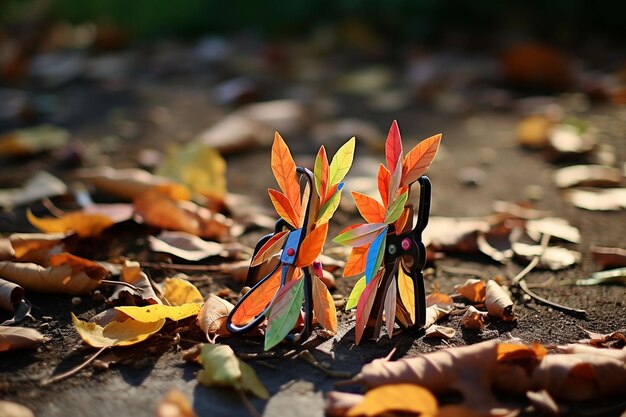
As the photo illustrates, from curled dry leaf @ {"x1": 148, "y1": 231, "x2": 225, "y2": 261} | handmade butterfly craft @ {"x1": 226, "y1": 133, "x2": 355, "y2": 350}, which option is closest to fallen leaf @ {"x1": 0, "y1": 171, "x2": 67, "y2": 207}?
curled dry leaf @ {"x1": 148, "y1": 231, "x2": 225, "y2": 261}

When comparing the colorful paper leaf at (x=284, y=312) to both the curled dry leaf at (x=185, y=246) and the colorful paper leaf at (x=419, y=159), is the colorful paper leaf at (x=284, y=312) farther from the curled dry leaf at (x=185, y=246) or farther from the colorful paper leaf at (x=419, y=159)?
the curled dry leaf at (x=185, y=246)

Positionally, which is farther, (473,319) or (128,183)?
(128,183)

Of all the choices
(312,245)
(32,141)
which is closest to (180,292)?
(312,245)

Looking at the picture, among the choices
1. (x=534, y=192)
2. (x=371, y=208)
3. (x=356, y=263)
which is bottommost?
(x=534, y=192)

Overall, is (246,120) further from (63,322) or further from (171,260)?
(63,322)

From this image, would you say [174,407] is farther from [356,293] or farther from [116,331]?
[356,293]

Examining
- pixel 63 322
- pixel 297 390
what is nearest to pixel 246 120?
pixel 63 322

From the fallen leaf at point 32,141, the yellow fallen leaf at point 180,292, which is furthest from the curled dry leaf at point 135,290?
the fallen leaf at point 32,141
